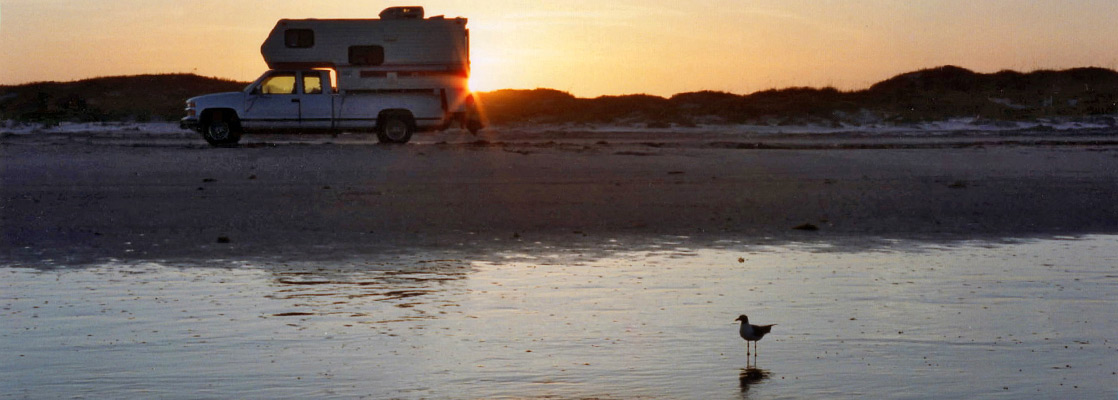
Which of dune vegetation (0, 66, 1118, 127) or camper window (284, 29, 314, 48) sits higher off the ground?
camper window (284, 29, 314, 48)

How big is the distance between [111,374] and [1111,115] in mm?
46248

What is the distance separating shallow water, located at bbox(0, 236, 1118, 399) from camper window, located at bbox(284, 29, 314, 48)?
1635 cm

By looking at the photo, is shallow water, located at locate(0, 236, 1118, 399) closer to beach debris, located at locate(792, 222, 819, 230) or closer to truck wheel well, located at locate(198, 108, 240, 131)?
beach debris, located at locate(792, 222, 819, 230)

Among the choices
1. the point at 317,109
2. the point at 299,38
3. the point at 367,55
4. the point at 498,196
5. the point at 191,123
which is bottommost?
the point at 498,196

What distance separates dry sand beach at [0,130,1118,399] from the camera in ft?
24.1

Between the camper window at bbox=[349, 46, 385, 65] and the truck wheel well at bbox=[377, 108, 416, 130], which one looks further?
the truck wheel well at bbox=[377, 108, 416, 130]

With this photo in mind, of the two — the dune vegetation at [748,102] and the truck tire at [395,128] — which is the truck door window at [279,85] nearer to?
the truck tire at [395,128]

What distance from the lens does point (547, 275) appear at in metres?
11.4

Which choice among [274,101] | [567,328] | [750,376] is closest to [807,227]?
[567,328]

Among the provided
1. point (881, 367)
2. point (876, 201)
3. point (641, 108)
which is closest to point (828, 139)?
point (876, 201)

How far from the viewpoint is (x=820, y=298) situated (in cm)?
1010

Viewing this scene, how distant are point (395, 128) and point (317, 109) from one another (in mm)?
1684

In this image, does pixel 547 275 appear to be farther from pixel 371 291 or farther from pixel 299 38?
pixel 299 38

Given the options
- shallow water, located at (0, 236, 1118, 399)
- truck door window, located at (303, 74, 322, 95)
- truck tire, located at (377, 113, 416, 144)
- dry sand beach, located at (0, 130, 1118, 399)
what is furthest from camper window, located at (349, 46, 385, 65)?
shallow water, located at (0, 236, 1118, 399)
